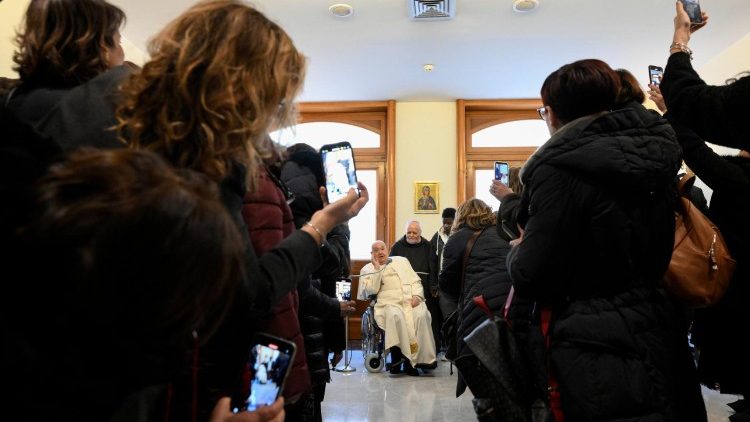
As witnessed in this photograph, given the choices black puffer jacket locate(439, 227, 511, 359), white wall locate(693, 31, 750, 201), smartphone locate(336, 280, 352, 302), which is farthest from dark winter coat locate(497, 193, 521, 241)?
white wall locate(693, 31, 750, 201)

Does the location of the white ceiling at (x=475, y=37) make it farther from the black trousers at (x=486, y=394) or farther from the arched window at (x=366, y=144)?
the black trousers at (x=486, y=394)

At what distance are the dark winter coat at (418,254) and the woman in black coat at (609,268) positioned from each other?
608 cm

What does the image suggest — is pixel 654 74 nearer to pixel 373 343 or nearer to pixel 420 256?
pixel 373 343

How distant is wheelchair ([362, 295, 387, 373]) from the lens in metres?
6.45

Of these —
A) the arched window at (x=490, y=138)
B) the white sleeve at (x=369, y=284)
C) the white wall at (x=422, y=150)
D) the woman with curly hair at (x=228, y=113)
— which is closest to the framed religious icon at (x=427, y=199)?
the white wall at (x=422, y=150)

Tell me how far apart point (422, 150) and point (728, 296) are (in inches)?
300

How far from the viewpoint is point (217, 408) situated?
0.93 meters

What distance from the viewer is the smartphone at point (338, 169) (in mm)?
1708

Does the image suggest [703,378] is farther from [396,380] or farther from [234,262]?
[396,380]

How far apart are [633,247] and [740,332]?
530mm

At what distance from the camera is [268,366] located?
43.4 inches

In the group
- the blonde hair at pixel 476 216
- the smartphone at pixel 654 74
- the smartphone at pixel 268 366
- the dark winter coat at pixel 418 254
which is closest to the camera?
the smartphone at pixel 268 366

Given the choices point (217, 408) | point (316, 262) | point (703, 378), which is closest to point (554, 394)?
point (703, 378)

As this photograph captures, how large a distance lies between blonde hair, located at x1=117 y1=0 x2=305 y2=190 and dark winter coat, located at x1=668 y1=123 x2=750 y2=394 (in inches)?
56.9
